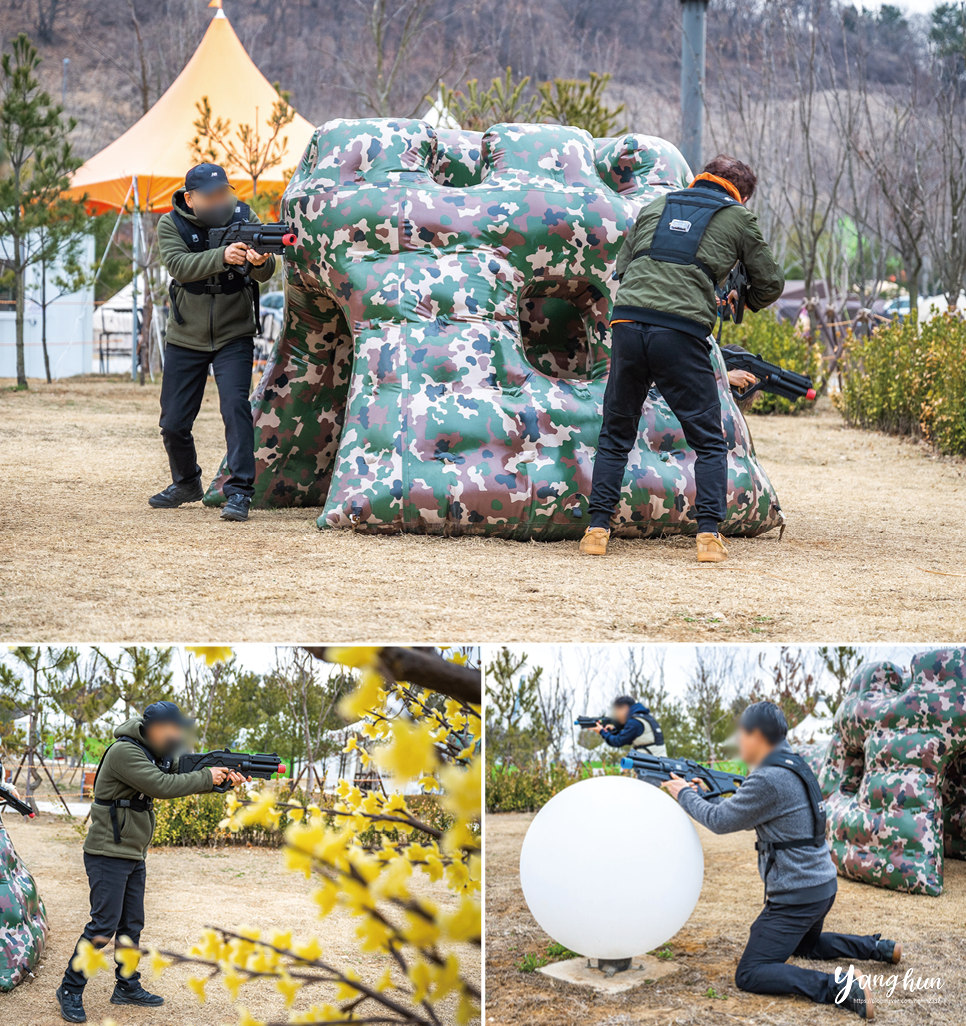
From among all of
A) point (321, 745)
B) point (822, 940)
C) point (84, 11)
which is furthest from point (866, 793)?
point (84, 11)

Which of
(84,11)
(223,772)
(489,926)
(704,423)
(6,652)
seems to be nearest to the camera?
(6,652)

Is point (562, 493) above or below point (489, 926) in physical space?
above

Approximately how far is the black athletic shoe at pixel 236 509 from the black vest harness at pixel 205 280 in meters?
0.89

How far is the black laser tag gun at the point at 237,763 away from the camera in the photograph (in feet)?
12.9

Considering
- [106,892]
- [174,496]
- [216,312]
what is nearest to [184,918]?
[106,892]

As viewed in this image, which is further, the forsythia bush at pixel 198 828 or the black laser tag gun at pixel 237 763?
the forsythia bush at pixel 198 828

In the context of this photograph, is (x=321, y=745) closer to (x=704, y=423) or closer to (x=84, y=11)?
(x=704, y=423)

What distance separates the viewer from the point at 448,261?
5414mm

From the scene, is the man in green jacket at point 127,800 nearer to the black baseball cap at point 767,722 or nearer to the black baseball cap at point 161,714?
the black baseball cap at point 161,714

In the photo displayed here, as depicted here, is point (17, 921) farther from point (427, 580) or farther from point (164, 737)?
point (427, 580)

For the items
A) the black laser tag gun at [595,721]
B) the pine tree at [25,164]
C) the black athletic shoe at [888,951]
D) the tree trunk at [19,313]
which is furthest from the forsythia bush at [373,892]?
the pine tree at [25,164]

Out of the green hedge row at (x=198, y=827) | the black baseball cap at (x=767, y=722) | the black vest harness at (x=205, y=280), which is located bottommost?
the green hedge row at (x=198, y=827)

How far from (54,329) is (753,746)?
17.9 m

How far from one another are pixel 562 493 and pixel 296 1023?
3826 millimetres
